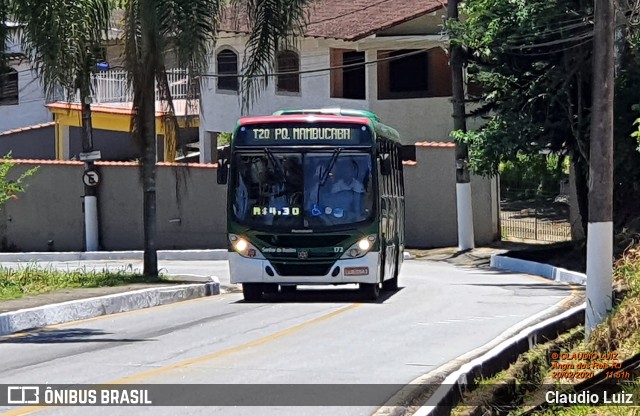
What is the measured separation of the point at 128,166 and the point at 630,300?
24234mm

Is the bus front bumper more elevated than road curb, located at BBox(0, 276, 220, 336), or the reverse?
the bus front bumper

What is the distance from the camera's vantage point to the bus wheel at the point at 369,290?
808 inches

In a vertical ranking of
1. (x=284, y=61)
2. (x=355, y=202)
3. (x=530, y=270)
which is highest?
(x=284, y=61)

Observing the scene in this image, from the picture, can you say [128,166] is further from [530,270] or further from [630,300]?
[630,300]

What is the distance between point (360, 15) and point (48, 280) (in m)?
23.0

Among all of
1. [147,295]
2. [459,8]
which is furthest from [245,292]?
[459,8]

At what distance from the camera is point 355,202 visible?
786 inches

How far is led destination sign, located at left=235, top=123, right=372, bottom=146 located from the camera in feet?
65.9

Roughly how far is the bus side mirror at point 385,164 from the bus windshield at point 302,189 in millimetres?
380

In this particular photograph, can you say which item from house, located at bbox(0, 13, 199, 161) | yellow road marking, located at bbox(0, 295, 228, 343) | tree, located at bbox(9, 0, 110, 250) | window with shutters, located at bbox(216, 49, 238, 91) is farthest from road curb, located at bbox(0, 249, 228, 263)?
tree, located at bbox(9, 0, 110, 250)

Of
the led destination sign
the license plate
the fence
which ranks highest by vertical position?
the led destination sign

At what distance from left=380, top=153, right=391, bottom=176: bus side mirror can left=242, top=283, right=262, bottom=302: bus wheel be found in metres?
2.93

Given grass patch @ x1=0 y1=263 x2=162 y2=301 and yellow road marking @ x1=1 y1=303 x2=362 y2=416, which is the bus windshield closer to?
yellow road marking @ x1=1 y1=303 x2=362 y2=416

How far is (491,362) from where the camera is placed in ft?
38.7
